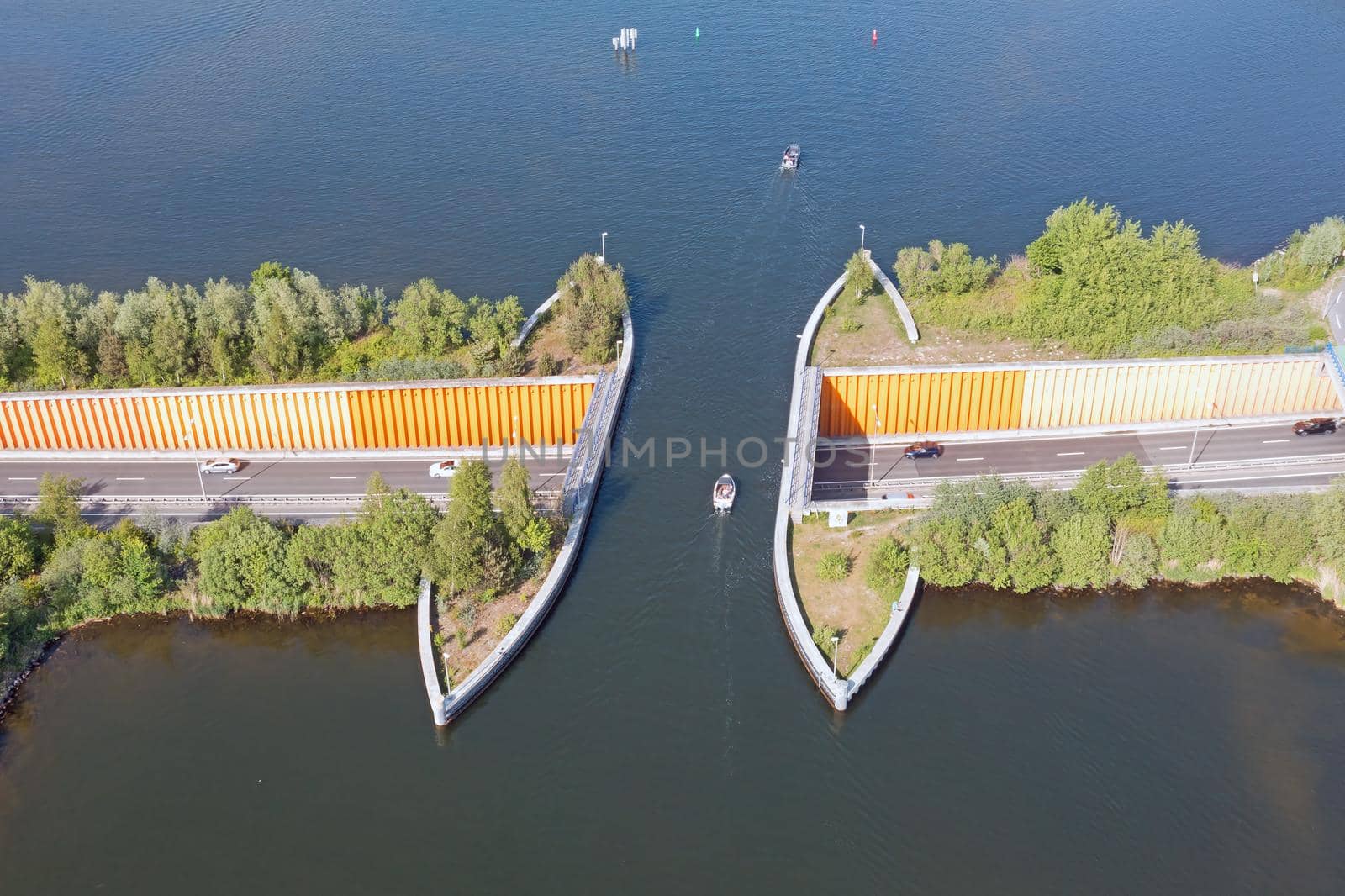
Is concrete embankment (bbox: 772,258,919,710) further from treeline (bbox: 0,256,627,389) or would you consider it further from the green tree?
treeline (bbox: 0,256,627,389)

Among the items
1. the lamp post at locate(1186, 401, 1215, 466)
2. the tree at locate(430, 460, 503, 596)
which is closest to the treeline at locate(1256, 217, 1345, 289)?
the lamp post at locate(1186, 401, 1215, 466)

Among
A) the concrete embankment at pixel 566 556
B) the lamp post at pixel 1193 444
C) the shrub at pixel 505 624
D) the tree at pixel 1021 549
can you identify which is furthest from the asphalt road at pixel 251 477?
the lamp post at pixel 1193 444

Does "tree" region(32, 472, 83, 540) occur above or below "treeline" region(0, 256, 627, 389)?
below

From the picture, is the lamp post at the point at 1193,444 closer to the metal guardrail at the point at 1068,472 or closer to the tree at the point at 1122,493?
the metal guardrail at the point at 1068,472

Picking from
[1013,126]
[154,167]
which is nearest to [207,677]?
[154,167]

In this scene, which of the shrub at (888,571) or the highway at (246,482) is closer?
the shrub at (888,571)
